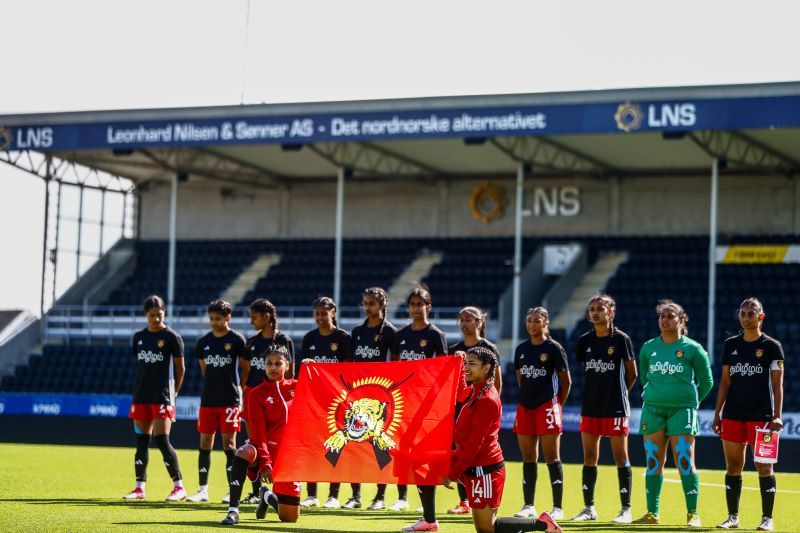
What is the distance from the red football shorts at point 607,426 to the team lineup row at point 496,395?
0.01m

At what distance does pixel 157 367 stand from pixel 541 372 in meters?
3.92

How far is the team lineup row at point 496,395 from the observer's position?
10.5 metres

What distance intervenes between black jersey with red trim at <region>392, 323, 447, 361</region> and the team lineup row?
13 millimetres

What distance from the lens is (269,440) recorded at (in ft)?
36.8

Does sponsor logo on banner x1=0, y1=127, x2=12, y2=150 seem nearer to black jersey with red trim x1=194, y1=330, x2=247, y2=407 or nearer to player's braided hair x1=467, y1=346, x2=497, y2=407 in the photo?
black jersey with red trim x1=194, y1=330, x2=247, y2=407

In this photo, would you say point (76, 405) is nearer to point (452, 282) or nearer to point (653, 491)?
point (452, 282)

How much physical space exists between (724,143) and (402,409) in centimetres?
1727

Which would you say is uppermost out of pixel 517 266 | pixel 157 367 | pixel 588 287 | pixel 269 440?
pixel 517 266

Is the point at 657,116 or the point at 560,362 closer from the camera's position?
the point at 560,362

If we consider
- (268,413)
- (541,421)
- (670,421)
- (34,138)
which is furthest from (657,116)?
(268,413)

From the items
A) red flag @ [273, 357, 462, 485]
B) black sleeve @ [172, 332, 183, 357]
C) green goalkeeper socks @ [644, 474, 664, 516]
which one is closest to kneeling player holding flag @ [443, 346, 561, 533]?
red flag @ [273, 357, 462, 485]

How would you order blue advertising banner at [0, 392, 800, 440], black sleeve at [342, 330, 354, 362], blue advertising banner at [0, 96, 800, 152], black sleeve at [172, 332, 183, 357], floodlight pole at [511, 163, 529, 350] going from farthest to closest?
floodlight pole at [511, 163, 529, 350]
blue advertising banner at [0, 392, 800, 440]
blue advertising banner at [0, 96, 800, 152]
black sleeve at [172, 332, 183, 357]
black sleeve at [342, 330, 354, 362]

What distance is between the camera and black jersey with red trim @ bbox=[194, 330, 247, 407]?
13.4 m

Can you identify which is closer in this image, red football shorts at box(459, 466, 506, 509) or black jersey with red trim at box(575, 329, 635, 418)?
red football shorts at box(459, 466, 506, 509)
